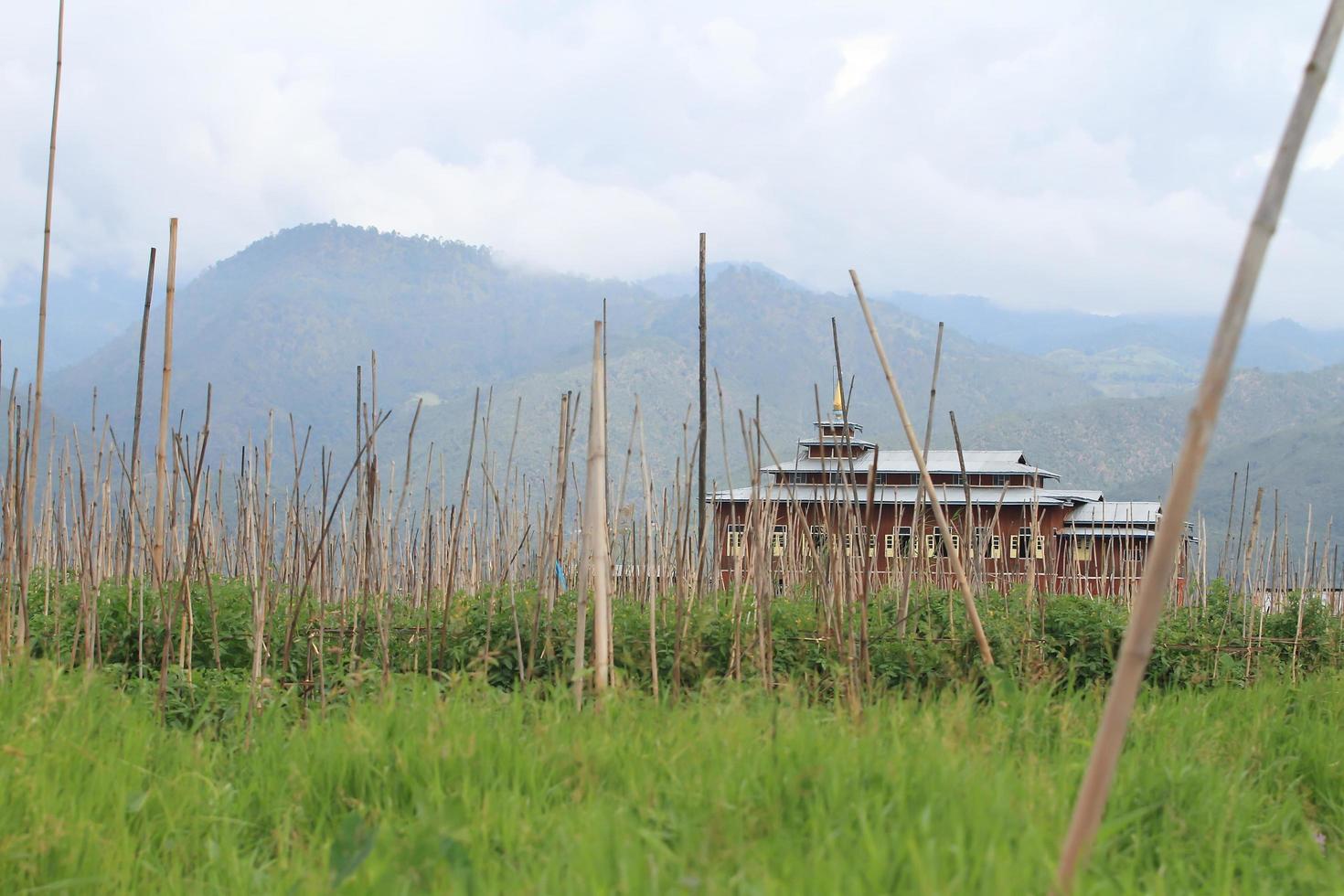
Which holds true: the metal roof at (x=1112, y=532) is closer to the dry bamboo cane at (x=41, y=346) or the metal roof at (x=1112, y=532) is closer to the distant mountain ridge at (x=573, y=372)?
the dry bamboo cane at (x=41, y=346)

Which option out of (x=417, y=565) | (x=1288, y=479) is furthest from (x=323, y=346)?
(x=417, y=565)

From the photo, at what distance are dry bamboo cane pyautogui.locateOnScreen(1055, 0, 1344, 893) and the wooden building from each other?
5.66 ft

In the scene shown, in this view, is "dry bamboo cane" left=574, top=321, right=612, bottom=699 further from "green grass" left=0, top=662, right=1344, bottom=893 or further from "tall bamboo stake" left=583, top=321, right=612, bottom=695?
"green grass" left=0, top=662, right=1344, bottom=893

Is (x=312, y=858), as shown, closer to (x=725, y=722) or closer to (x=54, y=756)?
(x=54, y=756)

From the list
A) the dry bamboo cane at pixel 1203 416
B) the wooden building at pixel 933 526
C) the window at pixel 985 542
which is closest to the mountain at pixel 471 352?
the wooden building at pixel 933 526

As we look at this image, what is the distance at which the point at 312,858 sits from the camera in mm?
1870

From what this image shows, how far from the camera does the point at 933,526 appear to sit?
14.8m

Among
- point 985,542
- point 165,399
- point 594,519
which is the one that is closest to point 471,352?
point 985,542

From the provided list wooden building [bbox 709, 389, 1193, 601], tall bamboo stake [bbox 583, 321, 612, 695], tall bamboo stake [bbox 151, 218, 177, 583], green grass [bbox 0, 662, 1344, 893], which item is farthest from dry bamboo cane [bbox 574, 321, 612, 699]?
tall bamboo stake [bbox 151, 218, 177, 583]

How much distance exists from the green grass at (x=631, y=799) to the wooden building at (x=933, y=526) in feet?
3.17

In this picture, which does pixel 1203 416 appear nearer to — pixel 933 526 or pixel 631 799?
pixel 631 799

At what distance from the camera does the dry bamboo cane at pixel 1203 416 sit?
4.15ft

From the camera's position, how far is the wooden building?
3777mm

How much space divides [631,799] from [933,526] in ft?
44.0
